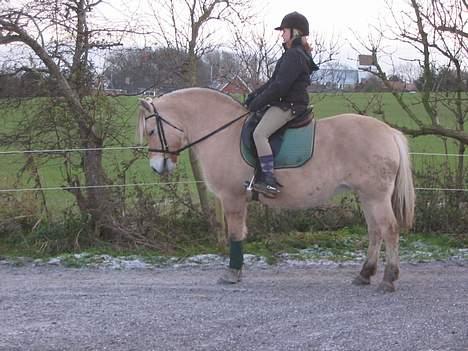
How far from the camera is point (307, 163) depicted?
718cm

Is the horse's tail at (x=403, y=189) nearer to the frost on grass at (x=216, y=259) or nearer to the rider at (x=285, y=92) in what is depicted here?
the rider at (x=285, y=92)

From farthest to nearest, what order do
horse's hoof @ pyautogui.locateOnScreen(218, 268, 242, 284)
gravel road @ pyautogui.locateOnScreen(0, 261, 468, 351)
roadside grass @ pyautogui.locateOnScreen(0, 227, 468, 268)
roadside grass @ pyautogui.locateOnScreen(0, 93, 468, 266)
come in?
roadside grass @ pyautogui.locateOnScreen(0, 93, 468, 266) < roadside grass @ pyautogui.locateOnScreen(0, 227, 468, 268) < horse's hoof @ pyautogui.locateOnScreen(218, 268, 242, 284) < gravel road @ pyautogui.locateOnScreen(0, 261, 468, 351)

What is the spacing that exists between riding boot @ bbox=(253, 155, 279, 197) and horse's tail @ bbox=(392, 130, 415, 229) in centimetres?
137

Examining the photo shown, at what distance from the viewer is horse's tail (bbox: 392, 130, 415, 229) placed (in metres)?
7.31

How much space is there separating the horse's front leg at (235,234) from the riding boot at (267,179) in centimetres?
40

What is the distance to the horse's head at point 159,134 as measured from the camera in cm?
744

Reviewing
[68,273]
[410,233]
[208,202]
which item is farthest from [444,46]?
[68,273]

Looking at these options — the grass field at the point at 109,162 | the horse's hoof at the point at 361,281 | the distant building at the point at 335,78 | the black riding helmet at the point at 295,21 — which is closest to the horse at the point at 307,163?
the horse's hoof at the point at 361,281

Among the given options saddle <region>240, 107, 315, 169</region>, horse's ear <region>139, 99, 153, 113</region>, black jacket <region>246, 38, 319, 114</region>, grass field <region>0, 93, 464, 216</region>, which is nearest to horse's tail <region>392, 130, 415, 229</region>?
saddle <region>240, 107, 315, 169</region>

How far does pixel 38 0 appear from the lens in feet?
30.9

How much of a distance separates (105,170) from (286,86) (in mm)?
4336

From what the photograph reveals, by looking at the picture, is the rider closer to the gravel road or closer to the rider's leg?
the rider's leg

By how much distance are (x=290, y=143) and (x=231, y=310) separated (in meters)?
1.93

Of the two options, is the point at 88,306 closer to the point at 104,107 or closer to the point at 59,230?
the point at 59,230
